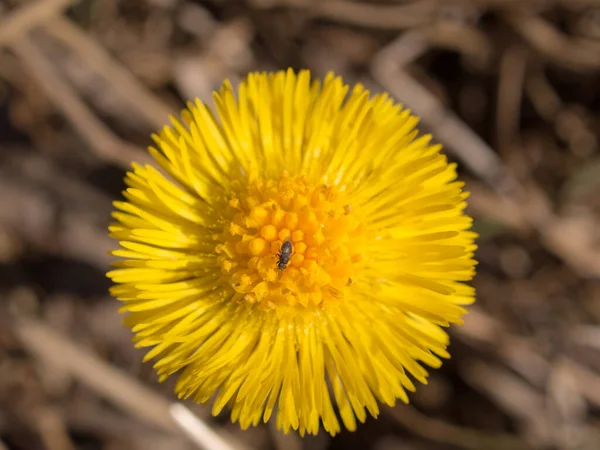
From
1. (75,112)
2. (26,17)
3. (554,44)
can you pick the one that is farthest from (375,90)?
(26,17)

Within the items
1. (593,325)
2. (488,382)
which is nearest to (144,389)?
(488,382)

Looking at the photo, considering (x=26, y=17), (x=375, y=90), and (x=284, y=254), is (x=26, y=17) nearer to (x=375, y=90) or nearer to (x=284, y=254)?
(x=375, y=90)

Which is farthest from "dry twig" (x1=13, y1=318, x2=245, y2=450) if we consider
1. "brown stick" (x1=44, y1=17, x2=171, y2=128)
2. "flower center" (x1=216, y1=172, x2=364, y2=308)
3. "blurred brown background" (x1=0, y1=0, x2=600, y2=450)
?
"brown stick" (x1=44, y1=17, x2=171, y2=128)

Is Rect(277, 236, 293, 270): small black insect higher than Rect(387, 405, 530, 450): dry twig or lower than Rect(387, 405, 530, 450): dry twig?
higher

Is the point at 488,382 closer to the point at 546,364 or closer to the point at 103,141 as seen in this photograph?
the point at 546,364

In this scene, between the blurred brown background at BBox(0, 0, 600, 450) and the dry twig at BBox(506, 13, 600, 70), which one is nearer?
the blurred brown background at BBox(0, 0, 600, 450)

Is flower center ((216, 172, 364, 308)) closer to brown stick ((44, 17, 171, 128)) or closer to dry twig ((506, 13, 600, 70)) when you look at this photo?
brown stick ((44, 17, 171, 128))
